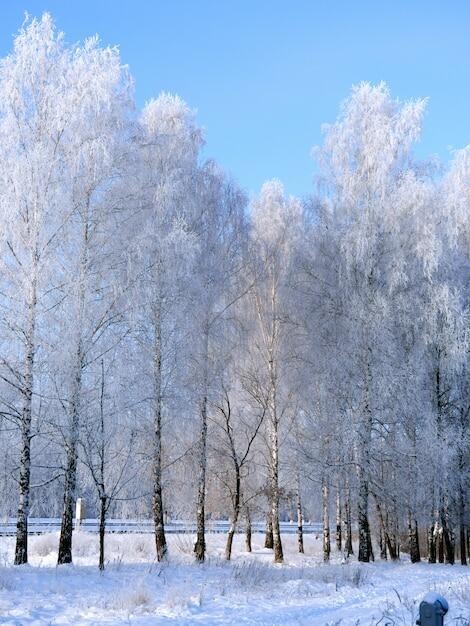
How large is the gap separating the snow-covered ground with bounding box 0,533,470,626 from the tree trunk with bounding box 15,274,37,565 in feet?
2.90

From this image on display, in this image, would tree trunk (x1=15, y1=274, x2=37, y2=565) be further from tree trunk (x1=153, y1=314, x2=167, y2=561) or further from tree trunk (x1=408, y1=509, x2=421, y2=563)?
tree trunk (x1=408, y1=509, x2=421, y2=563)

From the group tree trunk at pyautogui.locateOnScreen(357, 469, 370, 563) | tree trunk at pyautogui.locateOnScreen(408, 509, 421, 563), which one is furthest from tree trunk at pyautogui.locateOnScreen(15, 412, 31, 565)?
tree trunk at pyautogui.locateOnScreen(408, 509, 421, 563)

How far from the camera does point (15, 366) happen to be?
39.7 feet

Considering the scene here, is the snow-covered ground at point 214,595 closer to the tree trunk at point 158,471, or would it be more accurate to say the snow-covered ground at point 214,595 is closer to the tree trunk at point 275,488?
the tree trunk at point 158,471

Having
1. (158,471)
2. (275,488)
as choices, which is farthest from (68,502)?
(275,488)

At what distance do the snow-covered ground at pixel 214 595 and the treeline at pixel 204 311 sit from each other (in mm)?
2052

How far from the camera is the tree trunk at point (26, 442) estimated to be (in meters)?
11.4

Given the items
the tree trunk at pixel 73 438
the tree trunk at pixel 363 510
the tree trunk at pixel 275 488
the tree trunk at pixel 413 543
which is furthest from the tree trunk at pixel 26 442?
the tree trunk at pixel 413 543

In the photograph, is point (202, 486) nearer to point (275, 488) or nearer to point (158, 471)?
point (158, 471)

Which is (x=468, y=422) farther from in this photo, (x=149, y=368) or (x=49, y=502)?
(x=49, y=502)

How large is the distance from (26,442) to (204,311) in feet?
19.7

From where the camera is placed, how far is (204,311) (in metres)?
16.1

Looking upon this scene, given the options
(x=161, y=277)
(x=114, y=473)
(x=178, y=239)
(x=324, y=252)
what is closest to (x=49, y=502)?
(x=114, y=473)

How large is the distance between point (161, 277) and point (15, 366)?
413 centimetres
